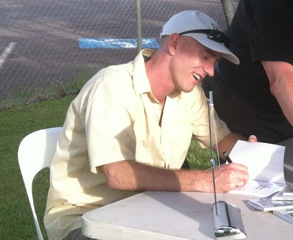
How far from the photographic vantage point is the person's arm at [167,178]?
236cm

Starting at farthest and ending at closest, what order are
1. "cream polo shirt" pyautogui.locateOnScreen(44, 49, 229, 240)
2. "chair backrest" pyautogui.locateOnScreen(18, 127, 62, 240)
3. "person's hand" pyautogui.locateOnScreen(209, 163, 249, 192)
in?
"chair backrest" pyautogui.locateOnScreen(18, 127, 62, 240) → "cream polo shirt" pyautogui.locateOnScreen(44, 49, 229, 240) → "person's hand" pyautogui.locateOnScreen(209, 163, 249, 192)

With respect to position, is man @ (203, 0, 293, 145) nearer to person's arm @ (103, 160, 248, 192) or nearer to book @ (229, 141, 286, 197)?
book @ (229, 141, 286, 197)

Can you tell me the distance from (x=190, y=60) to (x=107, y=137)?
44cm

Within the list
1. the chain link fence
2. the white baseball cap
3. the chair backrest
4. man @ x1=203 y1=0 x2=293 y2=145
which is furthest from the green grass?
the white baseball cap

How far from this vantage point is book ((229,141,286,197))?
2434 mm

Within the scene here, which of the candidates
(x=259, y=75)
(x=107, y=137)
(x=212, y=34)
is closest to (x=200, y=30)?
(x=212, y=34)

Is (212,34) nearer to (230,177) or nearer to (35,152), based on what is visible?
(230,177)

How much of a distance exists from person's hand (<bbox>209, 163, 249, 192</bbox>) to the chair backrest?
36.2 inches

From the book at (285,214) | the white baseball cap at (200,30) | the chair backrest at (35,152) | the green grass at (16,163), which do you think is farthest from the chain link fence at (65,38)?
the book at (285,214)

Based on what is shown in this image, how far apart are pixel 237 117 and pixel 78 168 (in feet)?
3.19

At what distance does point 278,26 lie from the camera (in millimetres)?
2639

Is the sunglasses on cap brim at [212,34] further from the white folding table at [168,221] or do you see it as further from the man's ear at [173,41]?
the white folding table at [168,221]

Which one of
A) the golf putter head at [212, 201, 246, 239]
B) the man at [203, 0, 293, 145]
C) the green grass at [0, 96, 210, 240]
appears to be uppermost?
the man at [203, 0, 293, 145]

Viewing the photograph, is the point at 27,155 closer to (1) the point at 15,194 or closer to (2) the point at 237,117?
(2) the point at 237,117
